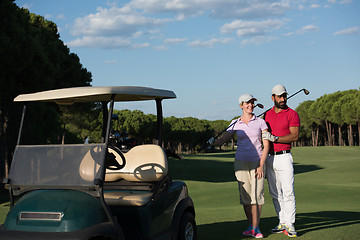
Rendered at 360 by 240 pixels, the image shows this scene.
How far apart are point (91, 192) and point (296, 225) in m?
5.08

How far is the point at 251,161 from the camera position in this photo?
274 inches

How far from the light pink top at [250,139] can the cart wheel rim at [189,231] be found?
1.58m

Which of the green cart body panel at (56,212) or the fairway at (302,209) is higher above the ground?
the green cart body panel at (56,212)

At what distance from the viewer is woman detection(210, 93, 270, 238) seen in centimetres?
694

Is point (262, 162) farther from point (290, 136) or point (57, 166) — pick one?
point (57, 166)

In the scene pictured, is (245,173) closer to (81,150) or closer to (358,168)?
(81,150)

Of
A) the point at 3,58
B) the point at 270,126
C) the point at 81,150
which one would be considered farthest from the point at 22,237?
the point at 3,58

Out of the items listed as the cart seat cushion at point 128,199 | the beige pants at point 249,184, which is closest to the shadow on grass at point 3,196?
the beige pants at point 249,184

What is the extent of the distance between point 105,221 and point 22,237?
27.8 inches

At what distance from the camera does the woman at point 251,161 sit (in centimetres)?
694

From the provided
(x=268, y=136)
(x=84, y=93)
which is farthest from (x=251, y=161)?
(x=84, y=93)

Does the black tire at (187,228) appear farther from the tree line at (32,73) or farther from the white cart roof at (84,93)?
the white cart roof at (84,93)

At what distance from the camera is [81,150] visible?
445 centimetres

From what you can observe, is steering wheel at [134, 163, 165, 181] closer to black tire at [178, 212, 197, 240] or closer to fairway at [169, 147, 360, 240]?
black tire at [178, 212, 197, 240]
